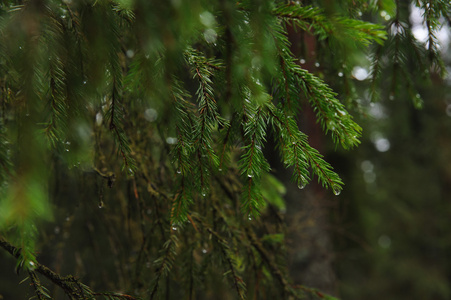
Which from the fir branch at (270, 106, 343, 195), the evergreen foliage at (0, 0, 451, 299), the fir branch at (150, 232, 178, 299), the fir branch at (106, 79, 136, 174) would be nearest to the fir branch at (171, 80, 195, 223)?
the evergreen foliage at (0, 0, 451, 299)

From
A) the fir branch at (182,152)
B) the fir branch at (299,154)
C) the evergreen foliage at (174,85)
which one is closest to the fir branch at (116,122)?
the evergreen foliage at (174,85)

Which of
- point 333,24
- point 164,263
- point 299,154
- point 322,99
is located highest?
point 333,24

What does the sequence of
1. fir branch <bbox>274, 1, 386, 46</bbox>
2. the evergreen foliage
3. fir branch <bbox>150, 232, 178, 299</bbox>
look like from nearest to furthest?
the evergreen foliage, fir branch <bbox>274, 1, 386, 46</bbox>, fir branch <bbox>150, 232, 178, 299</bbox>

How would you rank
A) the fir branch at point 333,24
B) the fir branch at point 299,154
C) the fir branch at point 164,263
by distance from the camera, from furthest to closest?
the fir branch at point 164,263 → the fir branch at point 299,154 → the fir branch at point 333,24

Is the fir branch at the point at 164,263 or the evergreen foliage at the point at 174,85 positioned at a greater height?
the evergreen foliage at the point at 174,85

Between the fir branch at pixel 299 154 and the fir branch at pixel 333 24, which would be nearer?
the fir branch at pixel 333 24

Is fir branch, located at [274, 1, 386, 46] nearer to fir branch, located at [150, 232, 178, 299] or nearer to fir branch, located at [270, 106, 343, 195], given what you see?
fir branch, located at [270, 106, 343, 195]

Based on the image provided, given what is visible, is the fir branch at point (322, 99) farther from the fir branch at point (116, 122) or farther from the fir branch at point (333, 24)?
the fir branch at point (116, 122)

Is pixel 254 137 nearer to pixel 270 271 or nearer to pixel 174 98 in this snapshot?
pixel 174 98

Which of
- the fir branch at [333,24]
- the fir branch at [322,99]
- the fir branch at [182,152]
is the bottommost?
the fir branch at [182,152]

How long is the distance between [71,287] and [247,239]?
1.06 m

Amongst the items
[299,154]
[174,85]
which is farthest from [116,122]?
[299,154]

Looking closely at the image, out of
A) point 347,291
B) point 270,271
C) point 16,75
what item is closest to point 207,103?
point 16,75

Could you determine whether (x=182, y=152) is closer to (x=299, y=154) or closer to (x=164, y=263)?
(x=299, y=154)
